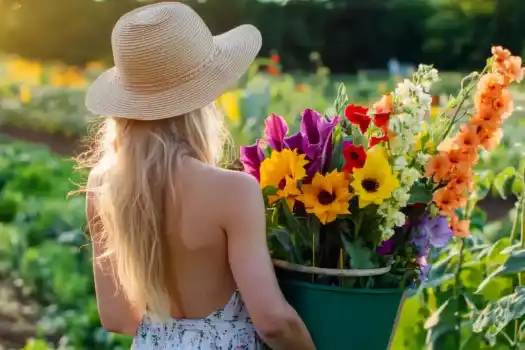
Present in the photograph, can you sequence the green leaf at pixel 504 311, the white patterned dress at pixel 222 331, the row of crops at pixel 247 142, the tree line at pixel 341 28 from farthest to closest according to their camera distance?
the tree line at pixel 341 28, the row of crops at pixel 247 142, the green leaf at pixel 504 311, the white patterned dress at pixel 222 331

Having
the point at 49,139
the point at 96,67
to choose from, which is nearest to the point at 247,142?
the point at 49,139

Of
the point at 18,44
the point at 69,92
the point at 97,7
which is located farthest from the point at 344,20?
the point at 69,92

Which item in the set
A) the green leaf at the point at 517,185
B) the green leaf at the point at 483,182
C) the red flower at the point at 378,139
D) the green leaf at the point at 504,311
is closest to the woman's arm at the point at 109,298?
the red flower at the point at 378,139

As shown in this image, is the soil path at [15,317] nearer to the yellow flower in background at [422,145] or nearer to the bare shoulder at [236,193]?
the bare shoulder at [236,193]

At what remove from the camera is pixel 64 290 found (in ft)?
13.3

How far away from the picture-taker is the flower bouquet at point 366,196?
161cm

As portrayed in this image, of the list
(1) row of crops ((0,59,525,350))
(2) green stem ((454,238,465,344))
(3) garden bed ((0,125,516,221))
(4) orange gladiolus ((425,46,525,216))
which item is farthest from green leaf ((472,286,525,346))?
(3) garden bed ((0,125,516,221))

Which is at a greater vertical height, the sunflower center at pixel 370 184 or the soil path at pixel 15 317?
the sunflower center at pixel 370 184

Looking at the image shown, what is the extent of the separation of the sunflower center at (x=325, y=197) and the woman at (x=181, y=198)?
112 mm

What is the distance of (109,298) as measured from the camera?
6.39ft

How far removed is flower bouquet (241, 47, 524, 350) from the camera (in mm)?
1608

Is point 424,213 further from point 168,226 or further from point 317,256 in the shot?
point 168,226

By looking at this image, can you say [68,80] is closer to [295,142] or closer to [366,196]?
[295,142]

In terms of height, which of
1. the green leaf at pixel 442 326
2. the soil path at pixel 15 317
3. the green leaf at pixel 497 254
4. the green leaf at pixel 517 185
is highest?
the green leaf at pixel 517 185
